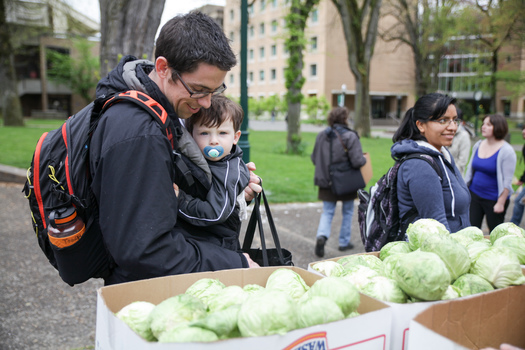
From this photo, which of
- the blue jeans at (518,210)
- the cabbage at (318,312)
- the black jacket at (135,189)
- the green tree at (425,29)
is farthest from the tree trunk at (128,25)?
the green tree at (425,29)

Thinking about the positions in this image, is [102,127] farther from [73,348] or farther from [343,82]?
[343,82]

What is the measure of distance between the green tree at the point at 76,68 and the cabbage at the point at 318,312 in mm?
45943

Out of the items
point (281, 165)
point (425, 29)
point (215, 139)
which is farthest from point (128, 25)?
point (425, 29)

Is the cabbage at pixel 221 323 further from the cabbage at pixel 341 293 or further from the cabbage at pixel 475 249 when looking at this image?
the cabbage at pixel 475 249

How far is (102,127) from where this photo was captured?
1.62 m

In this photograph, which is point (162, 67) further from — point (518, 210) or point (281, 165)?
point (281, 165)

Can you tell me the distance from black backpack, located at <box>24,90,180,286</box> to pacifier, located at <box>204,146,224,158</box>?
0.43 meters

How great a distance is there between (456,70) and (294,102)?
166 feet

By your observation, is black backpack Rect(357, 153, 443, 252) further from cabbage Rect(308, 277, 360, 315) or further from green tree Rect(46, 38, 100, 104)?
green tree Rect(46, 38, 100, 104)

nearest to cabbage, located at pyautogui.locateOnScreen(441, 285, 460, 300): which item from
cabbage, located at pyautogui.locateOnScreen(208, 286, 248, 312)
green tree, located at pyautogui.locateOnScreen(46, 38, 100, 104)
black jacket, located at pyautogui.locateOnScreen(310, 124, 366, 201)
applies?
cabbage, located at pyautogui.locateOnScreen(208, 286, 248, 312)

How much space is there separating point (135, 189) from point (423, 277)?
1073 mm

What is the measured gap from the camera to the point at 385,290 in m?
1.51

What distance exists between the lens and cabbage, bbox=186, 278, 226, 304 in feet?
4.97

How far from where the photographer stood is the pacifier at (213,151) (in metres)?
2.14
